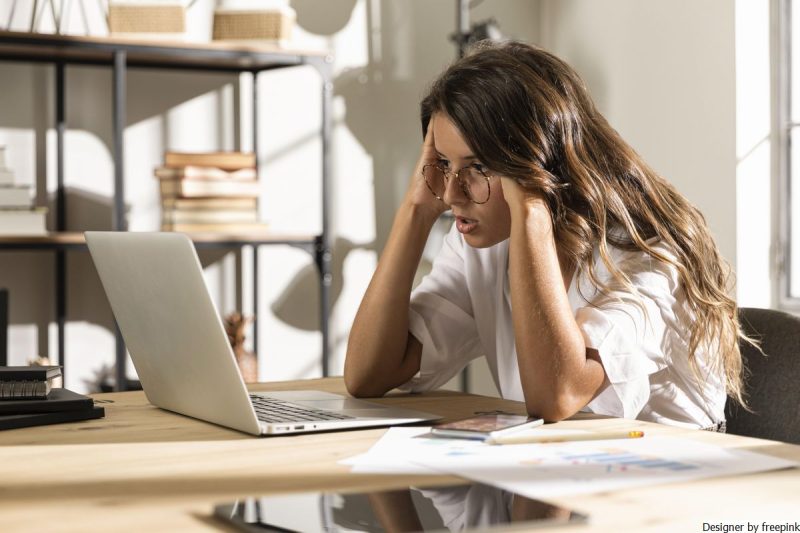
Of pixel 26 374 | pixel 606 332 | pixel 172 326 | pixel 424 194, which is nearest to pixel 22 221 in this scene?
pixel 424 194

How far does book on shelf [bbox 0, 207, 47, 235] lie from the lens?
2.71 meters

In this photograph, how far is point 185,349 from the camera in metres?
1.19

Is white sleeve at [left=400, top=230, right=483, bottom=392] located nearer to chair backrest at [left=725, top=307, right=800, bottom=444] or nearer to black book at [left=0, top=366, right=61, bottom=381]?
chair backrest at [left=725, top=307, right=800, bottom=444]

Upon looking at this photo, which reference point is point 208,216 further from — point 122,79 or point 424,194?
point 424,194

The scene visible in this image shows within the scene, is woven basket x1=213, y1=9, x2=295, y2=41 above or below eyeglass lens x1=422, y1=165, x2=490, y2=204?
above

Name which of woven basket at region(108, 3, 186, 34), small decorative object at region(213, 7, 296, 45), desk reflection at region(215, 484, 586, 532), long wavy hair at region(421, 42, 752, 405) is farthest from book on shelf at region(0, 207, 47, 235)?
desk reflection at region(215, 484, 586, 532)

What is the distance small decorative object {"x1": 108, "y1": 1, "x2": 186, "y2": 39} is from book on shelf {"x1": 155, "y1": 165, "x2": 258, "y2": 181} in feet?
1.17

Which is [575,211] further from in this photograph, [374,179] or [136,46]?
[374,179]

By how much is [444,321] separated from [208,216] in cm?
139

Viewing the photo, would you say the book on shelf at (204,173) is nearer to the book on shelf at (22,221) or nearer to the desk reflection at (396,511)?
the book on shelf at (22,221)

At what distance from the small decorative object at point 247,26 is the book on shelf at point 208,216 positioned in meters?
0.49

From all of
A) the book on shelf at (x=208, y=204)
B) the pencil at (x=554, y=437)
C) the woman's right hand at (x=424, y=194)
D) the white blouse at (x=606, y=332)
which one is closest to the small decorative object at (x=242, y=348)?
the book on shelf at (x=208, y=204)

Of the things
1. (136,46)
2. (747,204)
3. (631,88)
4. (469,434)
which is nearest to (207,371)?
(469,434)

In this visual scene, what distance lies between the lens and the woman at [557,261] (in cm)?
138
